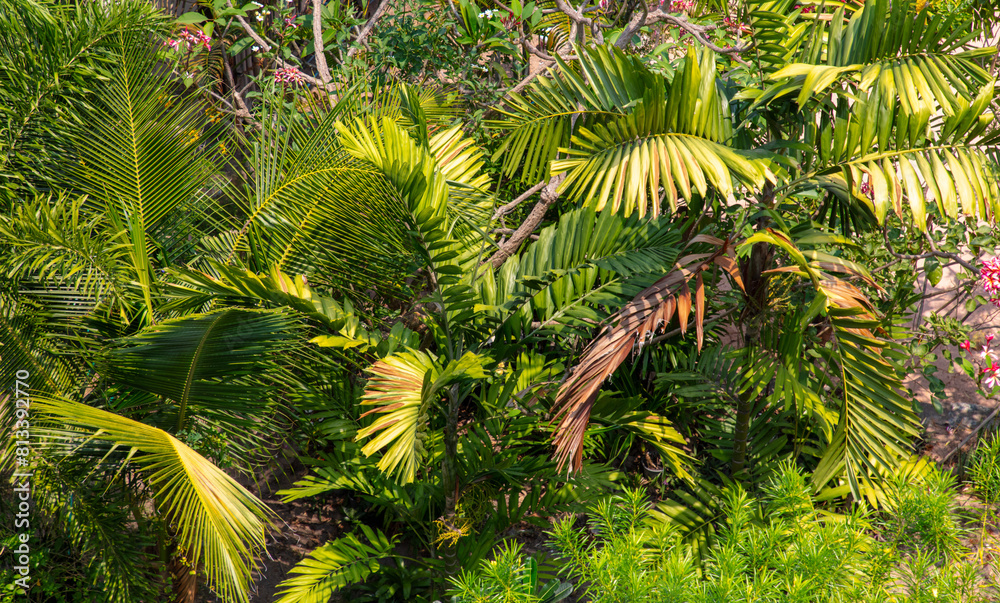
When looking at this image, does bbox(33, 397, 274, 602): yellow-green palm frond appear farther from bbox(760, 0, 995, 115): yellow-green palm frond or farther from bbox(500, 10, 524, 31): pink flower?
bbox(500, 10, 524, 31): pink flower

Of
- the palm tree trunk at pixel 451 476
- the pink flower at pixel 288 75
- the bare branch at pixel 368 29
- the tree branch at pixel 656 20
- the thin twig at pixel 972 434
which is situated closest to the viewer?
the palm tree trunk at pixel 451 476

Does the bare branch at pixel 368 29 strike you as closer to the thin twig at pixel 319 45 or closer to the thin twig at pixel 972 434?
the thin twig at pixel 319 45

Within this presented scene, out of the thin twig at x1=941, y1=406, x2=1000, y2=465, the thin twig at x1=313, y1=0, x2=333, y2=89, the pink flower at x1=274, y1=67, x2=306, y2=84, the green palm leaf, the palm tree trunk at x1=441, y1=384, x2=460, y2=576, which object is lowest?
the thin twig at x1=941, y1=406, x2=1000, y2=465

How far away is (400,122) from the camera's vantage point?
3383mm

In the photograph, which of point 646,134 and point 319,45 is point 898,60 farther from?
point 319,45

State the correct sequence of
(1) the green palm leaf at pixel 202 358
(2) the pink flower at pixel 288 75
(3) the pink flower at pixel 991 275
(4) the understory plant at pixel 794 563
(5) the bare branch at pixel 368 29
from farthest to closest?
(5) the bare branch at pixel 368 29, (2) the pink flower at pixel 288 75, (3) the pink flower at pixel 991 275, (1) the green palm leaf at pixel 202 358, (4) the understory plant at pixel 794 563

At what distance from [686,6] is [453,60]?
1490 millimetres

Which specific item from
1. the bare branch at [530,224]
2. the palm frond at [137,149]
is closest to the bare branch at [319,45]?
the palm frond at [137,149]

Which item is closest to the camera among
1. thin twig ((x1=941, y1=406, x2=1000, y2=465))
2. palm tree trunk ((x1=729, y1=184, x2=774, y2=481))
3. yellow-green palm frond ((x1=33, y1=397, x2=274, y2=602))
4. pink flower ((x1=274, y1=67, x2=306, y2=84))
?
yellow-green palm frond ((x1=33, y1=397, x2=274, y2=602))

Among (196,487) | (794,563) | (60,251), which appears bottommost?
(794,563)

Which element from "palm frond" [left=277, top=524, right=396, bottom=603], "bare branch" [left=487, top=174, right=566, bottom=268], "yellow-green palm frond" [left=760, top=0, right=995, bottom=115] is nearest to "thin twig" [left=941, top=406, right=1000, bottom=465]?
"yellow-green palm frond" [left=760, top=0, right=995, bottom=115]

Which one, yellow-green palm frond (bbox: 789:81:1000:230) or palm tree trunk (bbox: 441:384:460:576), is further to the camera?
palm tree trunk (bbox: 441:384:460:576)

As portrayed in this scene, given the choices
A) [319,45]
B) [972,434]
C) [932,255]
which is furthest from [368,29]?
[972,434]

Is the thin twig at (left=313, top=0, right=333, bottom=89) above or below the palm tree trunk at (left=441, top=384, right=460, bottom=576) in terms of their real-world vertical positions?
above
